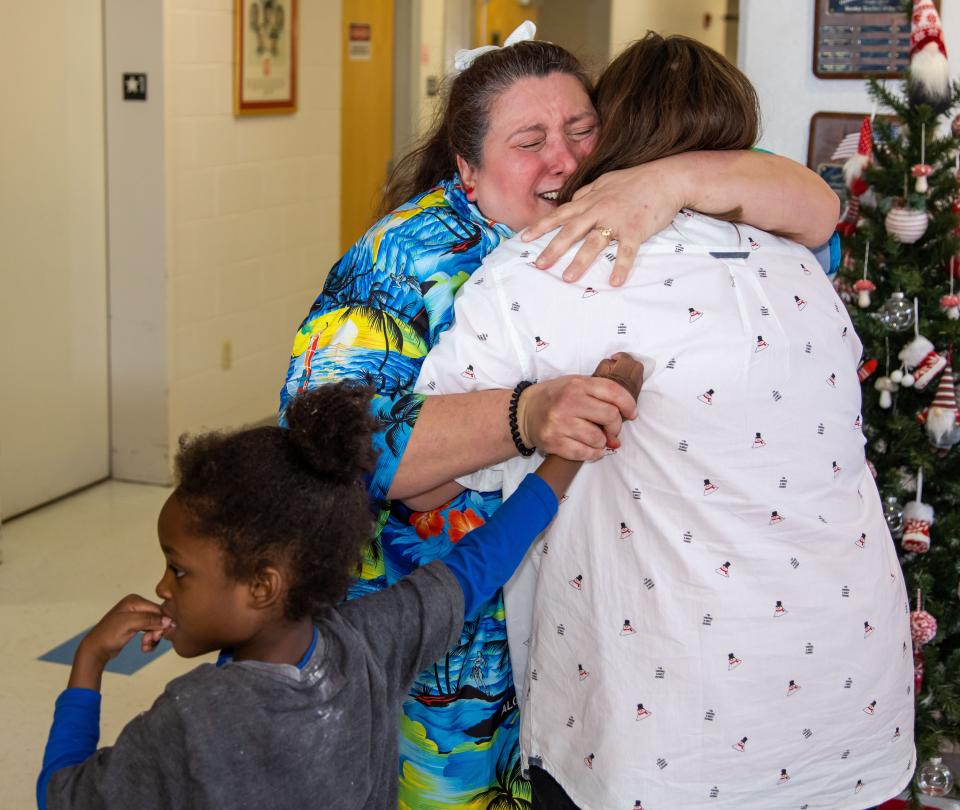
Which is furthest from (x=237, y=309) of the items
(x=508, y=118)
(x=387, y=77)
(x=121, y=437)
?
(x=508, y=118)

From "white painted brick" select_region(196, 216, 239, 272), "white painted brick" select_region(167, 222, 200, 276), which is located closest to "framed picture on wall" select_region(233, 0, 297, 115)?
"white painted brick" select_region(196, 216, 239, 272)

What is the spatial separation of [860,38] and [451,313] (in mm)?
2475

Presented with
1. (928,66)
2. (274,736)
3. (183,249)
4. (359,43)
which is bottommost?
(274,736)

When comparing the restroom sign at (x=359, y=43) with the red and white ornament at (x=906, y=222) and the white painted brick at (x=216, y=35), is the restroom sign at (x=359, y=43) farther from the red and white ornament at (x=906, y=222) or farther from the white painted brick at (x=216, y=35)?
the red and white ornament at (x=906, y=222)

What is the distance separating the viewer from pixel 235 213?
527cm

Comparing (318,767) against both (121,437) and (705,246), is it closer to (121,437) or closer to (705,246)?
(705,246)

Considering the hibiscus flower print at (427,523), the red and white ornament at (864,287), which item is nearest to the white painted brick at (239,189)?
the red and white ornament at (864,287)

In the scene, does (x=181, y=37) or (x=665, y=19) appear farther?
(x=665, y=19)

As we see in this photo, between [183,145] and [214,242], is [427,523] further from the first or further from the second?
[214,242]

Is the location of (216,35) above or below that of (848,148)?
above

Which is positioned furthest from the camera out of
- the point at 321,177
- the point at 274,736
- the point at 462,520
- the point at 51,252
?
the point at 321,177

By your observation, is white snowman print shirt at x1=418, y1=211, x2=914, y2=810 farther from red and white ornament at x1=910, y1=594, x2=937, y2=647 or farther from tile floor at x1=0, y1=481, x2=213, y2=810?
tile floor at x1=0, y1=481, x2=213, y2=810

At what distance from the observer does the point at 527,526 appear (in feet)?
4.74

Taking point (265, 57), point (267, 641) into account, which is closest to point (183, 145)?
point (265, 57)
